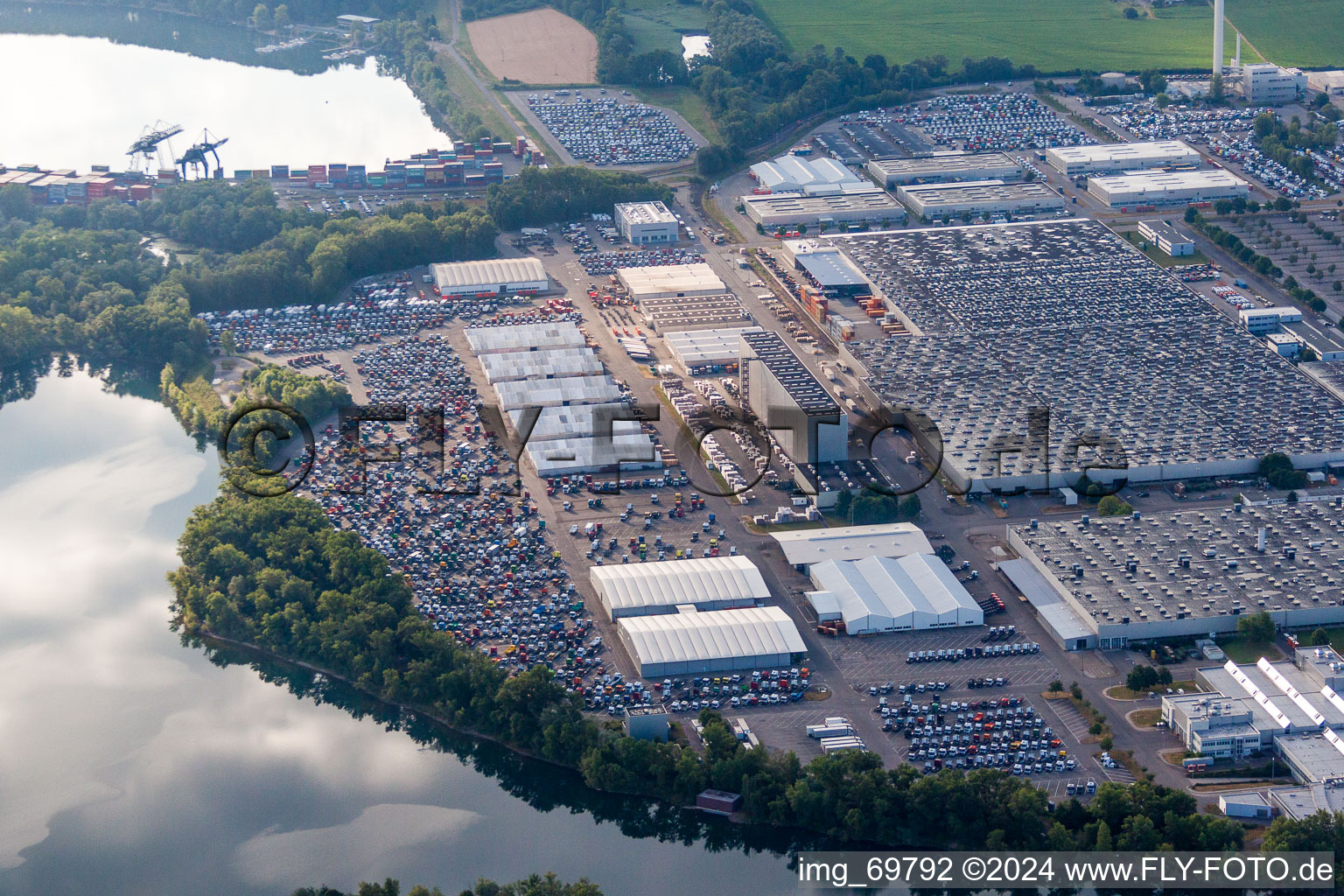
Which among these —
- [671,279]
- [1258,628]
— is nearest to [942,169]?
[671,279]

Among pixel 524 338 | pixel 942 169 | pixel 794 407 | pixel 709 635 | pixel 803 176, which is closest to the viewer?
pixel 709 635

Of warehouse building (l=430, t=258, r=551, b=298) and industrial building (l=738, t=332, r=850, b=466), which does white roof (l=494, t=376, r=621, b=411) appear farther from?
warehouse building (l=430, t=258, r=551, b=298)

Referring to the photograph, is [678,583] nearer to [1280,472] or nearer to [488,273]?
[1280,472]

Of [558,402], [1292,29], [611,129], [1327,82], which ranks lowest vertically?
[558,402]

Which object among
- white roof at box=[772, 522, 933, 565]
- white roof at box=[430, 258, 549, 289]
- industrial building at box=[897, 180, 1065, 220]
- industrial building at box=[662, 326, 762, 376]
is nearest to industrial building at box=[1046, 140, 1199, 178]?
industrial building at box=[897, 180, 1065, 220]

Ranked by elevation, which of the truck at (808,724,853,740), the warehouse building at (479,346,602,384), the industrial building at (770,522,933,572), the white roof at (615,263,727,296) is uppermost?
the white roof at (615,263,727,296)

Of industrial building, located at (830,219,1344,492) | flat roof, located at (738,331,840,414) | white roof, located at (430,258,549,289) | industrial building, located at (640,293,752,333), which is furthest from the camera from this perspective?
white roof, located at (430,258,549,289)
